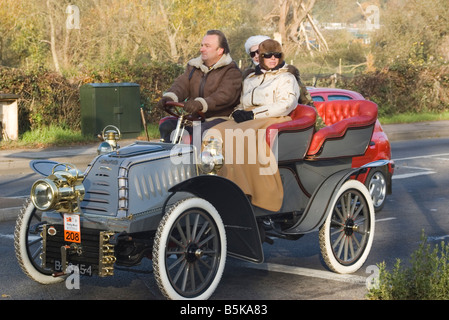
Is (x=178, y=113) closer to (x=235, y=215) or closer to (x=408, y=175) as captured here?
(x=235, y=215)

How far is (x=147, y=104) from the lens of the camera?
68.0 ft

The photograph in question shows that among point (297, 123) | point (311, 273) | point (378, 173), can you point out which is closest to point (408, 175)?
point (378, 173)

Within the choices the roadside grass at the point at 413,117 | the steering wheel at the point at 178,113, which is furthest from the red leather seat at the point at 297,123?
the roadside grass at the point at 413,117

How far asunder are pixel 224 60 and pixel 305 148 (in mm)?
1052

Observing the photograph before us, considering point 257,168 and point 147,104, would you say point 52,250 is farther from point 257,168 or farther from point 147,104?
point 147,104

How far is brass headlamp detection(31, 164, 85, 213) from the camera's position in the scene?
18.9ft

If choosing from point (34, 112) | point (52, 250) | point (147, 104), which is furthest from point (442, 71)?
point (52, 250)

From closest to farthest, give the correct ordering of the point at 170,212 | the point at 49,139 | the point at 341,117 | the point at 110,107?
1. the point at 170,212
2. the point at 341,117
3. the point at 49,139
4. the point at 110,107

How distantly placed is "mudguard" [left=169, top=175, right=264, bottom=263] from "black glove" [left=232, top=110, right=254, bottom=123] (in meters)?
0.77

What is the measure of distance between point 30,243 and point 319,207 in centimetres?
243

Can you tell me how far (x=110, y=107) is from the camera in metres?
18.7

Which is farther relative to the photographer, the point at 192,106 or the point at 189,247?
the point at 192,106

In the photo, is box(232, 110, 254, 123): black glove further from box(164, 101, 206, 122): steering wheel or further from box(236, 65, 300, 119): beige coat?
box(164, 101, 206, 122): steering wheel

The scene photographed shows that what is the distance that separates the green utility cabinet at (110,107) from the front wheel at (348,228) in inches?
466
